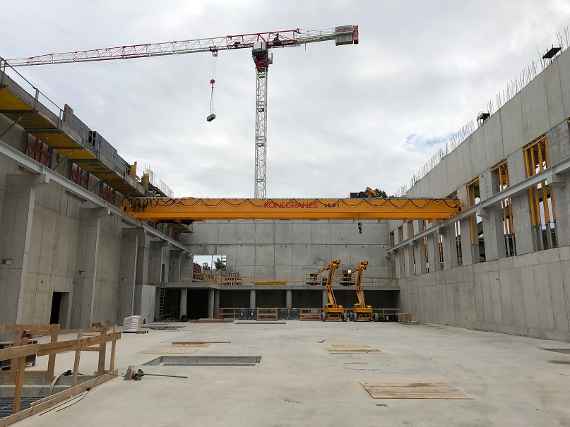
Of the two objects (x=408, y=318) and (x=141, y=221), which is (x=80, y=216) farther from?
(x=408, y=318)

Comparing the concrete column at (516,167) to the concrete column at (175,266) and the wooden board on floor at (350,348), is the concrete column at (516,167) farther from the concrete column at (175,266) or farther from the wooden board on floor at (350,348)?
the concrete column at (175,266)

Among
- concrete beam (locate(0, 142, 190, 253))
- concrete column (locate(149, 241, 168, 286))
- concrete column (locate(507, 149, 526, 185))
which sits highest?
concrete column (locate(507, 149, 526, 185))

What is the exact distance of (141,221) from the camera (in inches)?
1249

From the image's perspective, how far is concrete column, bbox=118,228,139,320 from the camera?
3116cm

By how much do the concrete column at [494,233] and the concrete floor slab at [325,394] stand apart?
10770 mm

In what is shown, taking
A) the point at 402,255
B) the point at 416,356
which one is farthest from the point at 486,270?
the point at 402,255

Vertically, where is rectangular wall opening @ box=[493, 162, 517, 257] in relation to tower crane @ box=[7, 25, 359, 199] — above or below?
below

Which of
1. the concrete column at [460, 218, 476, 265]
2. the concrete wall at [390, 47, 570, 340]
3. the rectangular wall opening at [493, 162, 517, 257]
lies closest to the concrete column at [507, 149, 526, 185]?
the concrete wall at [390, 47, 570, 340]

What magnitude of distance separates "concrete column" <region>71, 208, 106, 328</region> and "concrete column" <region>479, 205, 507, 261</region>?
21604 millimetres

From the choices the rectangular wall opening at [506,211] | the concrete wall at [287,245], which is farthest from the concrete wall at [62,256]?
the rectangular wall opening at [506,211]

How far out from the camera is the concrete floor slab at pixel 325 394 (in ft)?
20.4

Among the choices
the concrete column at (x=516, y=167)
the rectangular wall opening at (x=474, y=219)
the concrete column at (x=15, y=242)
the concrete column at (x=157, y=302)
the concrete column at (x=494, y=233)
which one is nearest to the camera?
the concrete column at (x=15, y=242)

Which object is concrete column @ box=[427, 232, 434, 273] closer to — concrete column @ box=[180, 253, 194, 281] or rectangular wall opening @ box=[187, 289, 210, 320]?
rectangular wall opening @ box=[187, 289, 210, 320]

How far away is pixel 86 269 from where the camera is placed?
25.5m
